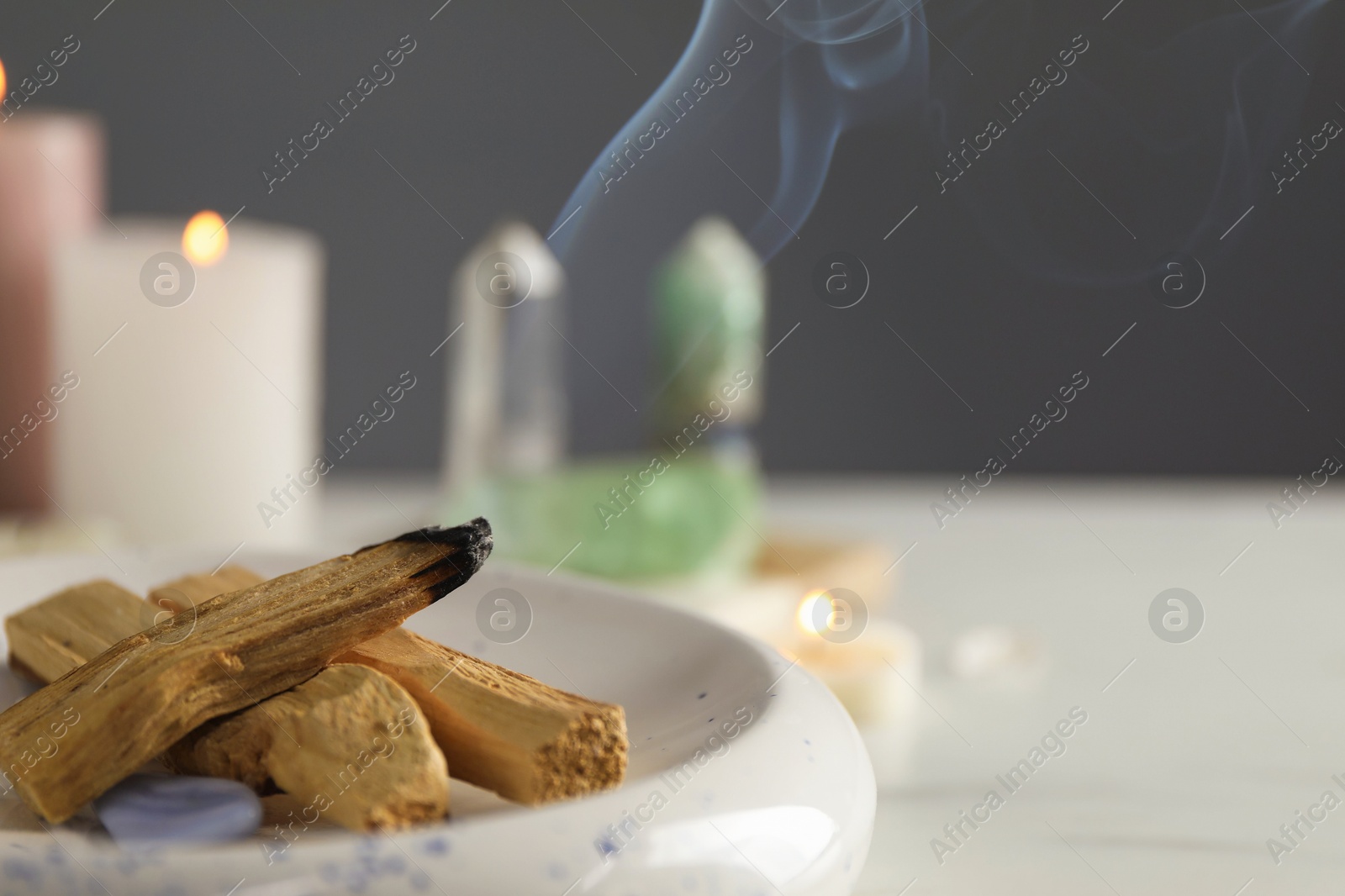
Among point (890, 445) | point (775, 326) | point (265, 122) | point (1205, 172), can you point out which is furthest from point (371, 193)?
point (1205, 172)

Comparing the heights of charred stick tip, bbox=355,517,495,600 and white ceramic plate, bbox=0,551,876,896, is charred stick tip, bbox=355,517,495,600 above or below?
above

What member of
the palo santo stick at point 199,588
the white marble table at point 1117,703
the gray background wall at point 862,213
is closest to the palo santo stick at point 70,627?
the palo santo stick at point 199,588

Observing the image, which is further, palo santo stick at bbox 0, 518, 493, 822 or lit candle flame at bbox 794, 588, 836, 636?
lit candle flame at bbox 794, 588, 836, 636

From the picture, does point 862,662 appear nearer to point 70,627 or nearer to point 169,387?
point 70,627

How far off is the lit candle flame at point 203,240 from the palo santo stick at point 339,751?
0.49 metres

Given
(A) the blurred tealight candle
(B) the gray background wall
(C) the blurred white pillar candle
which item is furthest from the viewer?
(B) the gray background wall

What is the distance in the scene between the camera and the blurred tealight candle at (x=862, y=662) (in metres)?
0.55

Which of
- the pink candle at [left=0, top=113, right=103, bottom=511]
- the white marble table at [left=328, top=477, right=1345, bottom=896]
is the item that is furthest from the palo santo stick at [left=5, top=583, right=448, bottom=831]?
the pink candle at [left=0, top=113, right=103, bottom=511]

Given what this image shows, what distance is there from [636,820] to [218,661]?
12 centimetres

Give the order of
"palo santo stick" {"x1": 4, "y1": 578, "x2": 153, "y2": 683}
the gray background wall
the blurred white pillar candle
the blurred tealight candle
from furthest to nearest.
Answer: the gray background wall → the blurred white pillar candle → the blurred tealight candle → "palo santo stick" {"x1": 4, "y1": 578, "x2": 153, "y2": 683}

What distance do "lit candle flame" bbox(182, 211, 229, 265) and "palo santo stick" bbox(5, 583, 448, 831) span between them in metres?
0.49

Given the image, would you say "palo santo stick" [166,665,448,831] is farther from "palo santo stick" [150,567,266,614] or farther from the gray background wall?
the gray background wall

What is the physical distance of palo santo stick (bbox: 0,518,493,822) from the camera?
0.93 feet

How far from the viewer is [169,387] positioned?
0.73m
